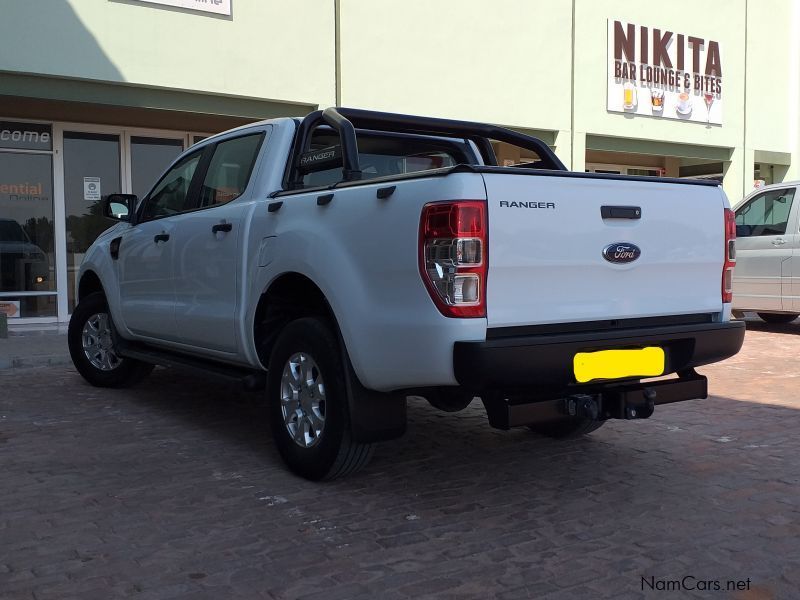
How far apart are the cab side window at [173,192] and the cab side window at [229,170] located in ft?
0.78

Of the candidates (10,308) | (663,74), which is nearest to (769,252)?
(663,74)

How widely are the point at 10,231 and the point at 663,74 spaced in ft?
40.9

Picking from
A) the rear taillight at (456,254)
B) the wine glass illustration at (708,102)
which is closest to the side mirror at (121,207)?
the rear taillight at (456,254)

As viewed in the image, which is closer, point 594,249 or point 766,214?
point 594,249

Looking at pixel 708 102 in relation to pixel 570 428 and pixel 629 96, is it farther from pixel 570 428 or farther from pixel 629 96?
pixel 570 428

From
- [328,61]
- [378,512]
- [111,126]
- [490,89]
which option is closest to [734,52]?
[490,89]

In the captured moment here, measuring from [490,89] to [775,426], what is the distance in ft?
31.3

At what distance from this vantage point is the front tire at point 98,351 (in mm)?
6836

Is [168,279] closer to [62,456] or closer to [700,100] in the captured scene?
[62,456]

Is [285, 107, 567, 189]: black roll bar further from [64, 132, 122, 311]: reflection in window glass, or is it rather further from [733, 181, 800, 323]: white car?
[64, 132, 122, 311]: reflection in window glass

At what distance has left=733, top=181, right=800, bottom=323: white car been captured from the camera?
10.3 meters

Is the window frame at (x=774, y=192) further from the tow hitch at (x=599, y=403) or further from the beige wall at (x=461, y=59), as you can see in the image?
the tow hitch at (x=599, y=403)

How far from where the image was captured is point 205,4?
11.2 metres

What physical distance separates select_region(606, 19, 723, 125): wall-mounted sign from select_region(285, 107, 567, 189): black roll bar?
1102 cm
